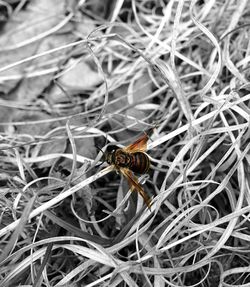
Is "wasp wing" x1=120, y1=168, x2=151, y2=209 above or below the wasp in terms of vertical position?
below

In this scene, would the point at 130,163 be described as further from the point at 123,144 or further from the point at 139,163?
the point at 123,144

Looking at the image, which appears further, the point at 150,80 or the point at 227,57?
the point at 150,80

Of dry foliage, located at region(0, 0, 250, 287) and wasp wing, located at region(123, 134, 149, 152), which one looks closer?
dry foliage, located at region(0, 0, 250, 287)

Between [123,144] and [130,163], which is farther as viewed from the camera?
[123,144]

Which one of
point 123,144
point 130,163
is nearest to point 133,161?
point 130,163

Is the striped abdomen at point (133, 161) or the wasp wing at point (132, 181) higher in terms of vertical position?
the striped abdomen at point (133, 161)

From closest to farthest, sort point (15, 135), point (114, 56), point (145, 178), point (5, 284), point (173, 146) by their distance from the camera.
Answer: point (5, 284) < point (145, 178) < point (173, 146) < point (15, 135) < point (114, 56)

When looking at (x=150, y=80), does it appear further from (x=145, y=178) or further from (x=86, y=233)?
(x=86, y=233)

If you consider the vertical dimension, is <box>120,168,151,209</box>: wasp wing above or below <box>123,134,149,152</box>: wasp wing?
below

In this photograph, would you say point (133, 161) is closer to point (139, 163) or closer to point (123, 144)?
point (139, 163)

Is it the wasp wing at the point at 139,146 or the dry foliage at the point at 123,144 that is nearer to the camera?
the dry foliage at the point at 123,144

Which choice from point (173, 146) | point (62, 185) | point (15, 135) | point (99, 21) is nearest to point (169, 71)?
point (173, 146)
